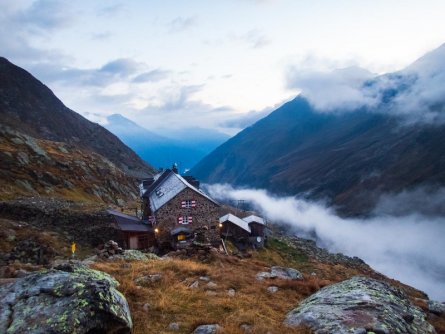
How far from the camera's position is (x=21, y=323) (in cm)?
1116

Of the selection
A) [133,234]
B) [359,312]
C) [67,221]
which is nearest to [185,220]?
[133,234]

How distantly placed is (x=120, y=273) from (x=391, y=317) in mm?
13832

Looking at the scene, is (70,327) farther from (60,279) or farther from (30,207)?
(30,207)

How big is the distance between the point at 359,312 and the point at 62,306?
35.5ft

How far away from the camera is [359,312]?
14.8 metres

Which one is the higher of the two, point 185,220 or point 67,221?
point 67,221

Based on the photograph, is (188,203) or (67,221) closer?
(67,221)

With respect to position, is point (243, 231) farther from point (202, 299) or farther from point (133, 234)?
point (202, 299)

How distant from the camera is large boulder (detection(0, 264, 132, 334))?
1114 cm

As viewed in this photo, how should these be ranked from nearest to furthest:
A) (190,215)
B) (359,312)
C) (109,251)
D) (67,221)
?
1. (359,312)
2. (109,251)
3. (67,221)
4. (190,215)

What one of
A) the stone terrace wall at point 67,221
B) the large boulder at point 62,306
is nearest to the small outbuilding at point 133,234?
the stone terrace wall at point 67,221

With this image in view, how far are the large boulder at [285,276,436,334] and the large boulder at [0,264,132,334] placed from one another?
283 inches

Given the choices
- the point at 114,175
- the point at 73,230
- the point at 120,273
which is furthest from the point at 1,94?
the point at 120,273

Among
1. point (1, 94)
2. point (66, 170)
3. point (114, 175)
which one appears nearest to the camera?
point (66, 170)
